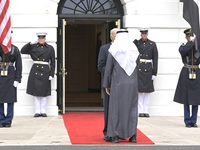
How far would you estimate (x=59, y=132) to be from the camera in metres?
9.53

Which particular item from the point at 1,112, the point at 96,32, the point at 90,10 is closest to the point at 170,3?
the point at 90,10

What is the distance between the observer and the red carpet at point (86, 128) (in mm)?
8481

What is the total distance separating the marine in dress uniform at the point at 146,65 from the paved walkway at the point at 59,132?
0.71m

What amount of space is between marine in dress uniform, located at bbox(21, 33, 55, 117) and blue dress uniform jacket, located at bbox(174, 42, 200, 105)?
3.35 metres

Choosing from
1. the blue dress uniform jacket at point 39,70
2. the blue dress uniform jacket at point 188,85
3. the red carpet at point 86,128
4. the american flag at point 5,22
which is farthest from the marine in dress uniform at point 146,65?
the american flag at point 5,22

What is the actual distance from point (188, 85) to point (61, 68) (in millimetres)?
3728

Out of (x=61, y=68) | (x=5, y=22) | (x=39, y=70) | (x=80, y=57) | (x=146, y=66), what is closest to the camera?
(x=5, y=22)

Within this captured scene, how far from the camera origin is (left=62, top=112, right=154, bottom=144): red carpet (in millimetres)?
8481

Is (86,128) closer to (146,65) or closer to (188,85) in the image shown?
(188,85)

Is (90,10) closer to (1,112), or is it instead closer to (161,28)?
(161,28)

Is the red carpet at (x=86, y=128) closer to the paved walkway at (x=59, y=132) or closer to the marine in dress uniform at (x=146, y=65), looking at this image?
the paved walkway at (x=59, y=132)

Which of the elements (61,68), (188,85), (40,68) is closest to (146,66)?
(188,85)

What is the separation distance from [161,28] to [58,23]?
2.64 meters

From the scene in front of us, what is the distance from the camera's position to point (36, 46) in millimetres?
12281
